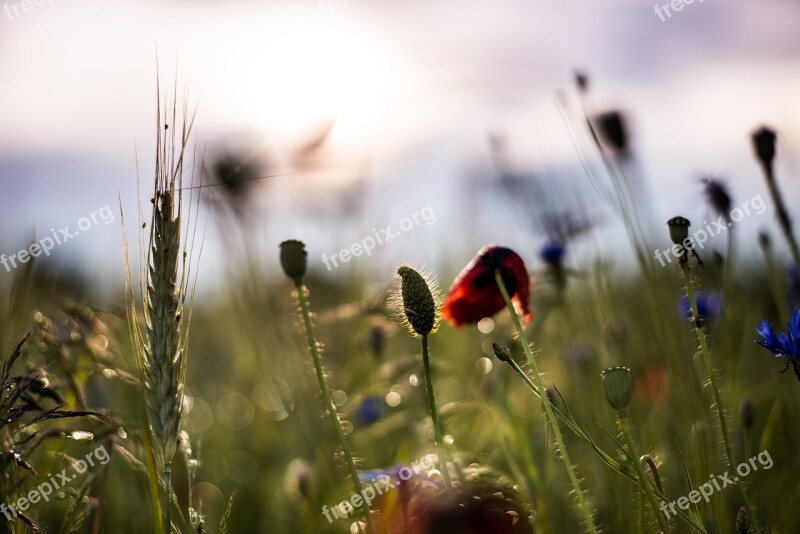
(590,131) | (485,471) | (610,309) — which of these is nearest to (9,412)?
(485,471)

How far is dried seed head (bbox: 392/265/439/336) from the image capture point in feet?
4.48

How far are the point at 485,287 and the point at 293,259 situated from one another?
399 millimetres

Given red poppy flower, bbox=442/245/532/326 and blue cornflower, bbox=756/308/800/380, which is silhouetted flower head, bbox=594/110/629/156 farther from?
blue cornflower, bbox=756/308/800/380

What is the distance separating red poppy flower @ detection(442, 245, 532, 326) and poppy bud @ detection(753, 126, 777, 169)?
740 mm

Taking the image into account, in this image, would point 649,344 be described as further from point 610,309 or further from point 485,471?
point 485,471

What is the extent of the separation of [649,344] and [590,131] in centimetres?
161

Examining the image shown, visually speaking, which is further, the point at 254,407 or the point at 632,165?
the point at 254,407

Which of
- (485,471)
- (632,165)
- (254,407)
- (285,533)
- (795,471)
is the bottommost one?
(795,471)

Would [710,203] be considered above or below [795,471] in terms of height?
above

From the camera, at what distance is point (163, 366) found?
4.17ft

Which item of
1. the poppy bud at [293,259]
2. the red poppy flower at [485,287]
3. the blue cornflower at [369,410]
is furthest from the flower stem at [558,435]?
the blue cornflower at [369,410]

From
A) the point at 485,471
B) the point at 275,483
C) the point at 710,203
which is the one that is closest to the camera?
the point at 485,471

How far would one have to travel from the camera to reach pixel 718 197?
184 centimetres

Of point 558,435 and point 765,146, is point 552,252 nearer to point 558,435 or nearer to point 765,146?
Result: point 765,146
